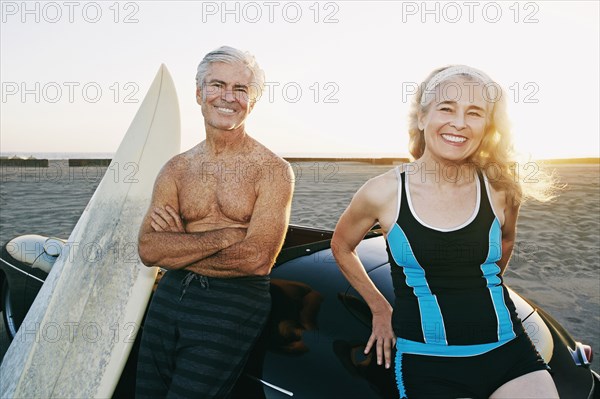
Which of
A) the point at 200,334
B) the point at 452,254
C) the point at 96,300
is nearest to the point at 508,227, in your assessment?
the point at 452,254

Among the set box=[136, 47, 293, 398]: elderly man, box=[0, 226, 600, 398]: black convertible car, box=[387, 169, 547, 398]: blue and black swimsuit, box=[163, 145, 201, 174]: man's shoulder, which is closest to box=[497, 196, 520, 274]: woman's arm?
box=[387, 169, 547, 398]: blue and black swimsuit

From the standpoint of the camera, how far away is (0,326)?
451 cm

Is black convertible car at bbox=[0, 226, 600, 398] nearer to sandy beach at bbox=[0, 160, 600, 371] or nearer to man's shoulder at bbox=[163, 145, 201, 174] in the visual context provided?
man's shoulder at bbox=[163, 145, 201, 174]

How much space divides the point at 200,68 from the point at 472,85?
1.54 meters

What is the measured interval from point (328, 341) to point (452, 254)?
623mm

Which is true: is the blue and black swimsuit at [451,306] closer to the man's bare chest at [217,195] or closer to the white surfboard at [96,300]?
the man's bare chest at [217,195]

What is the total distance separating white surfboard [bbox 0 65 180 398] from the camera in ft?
9.77

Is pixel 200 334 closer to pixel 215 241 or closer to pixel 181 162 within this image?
pixel 215 241

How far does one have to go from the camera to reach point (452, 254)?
1.86 metres

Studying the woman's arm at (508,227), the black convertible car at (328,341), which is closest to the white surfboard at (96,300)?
the black convertible car at (328,341)

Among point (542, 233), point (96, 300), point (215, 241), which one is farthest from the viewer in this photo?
point (542, 233)

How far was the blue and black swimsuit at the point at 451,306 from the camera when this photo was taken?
1.77 m

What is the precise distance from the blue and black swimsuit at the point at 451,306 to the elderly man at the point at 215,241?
2.34 feet

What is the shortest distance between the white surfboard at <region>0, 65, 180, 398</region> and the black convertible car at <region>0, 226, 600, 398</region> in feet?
3.76
